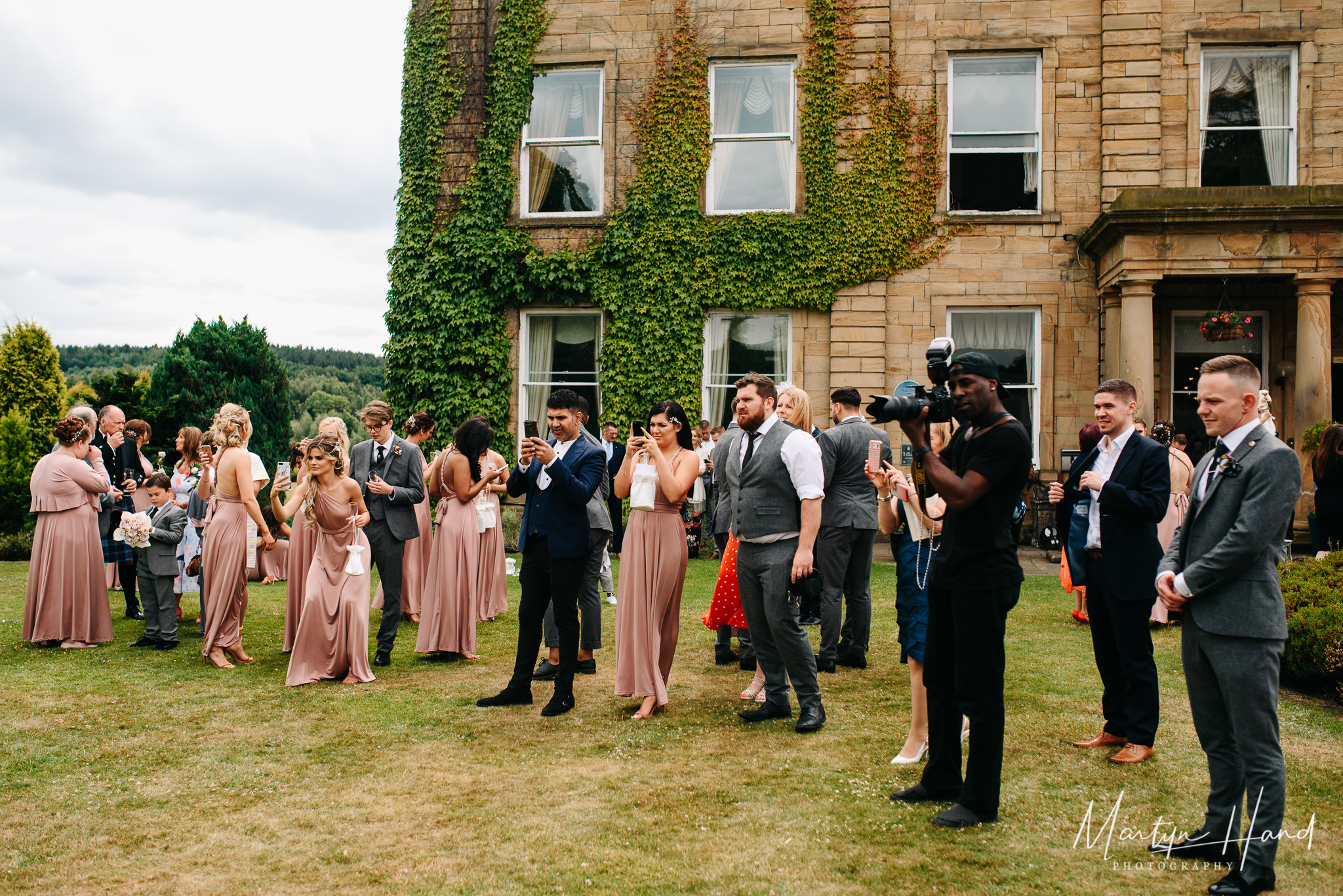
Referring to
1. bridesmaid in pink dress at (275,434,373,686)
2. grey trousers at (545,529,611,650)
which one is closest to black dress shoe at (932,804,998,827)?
grey trousers at (545,529,611,650)

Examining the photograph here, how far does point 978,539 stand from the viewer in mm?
4277

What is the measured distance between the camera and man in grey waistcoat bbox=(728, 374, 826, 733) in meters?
5.74

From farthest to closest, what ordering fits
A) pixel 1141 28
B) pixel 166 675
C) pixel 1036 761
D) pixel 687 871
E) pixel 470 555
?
pixel 1141 28 → pixel 470 555 → pixel 166 675 → pixel 1036 761 → pixel 687 871

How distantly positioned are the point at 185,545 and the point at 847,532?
657 centimetres

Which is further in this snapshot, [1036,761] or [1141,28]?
[1141,28]

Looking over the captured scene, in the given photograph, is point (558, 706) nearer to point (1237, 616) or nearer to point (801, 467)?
point (801, 467)

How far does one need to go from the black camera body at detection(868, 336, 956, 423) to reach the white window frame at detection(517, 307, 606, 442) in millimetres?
11983

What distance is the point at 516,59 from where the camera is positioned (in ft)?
52.3

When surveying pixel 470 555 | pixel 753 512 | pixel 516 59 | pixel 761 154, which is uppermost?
pixel 516 59

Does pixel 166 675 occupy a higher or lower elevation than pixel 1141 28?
lower

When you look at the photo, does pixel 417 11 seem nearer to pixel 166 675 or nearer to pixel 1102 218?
pixel 1102 218

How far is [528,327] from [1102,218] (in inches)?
370

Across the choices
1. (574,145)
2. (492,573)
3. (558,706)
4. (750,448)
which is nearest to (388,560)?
(492,573)

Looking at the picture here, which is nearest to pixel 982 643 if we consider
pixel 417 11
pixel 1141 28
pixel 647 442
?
pixel 647 442
